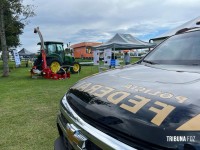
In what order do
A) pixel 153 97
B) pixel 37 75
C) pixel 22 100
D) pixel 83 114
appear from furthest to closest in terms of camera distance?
pixel 37 75, pixel 22 100, pixel 83 114, pixel 153 97

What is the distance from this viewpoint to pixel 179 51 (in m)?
2.89

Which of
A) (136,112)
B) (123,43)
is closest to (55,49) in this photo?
(123,43)

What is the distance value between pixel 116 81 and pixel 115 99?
0.37m

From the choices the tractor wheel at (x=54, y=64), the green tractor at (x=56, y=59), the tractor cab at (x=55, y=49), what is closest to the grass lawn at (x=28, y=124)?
the tractor wheel at (x=54, y=64)

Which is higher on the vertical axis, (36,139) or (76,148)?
(76,148)

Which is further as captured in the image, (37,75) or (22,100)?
(37,75)

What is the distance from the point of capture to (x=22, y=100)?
8.06 meters

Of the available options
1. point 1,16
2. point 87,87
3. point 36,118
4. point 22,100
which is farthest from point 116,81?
point 1,16

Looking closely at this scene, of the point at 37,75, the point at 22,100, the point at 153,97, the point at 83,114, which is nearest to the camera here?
the point at 153,97

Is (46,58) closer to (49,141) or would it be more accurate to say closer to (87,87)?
(49,141)

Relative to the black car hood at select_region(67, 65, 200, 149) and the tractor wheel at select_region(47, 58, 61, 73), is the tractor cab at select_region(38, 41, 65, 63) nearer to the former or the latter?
the tractor wheel at select_region(47, 58, 61, 73)

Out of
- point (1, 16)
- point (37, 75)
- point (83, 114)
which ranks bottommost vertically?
point (37, 75)

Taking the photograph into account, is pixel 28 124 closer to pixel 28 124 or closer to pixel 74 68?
pixel 28 124

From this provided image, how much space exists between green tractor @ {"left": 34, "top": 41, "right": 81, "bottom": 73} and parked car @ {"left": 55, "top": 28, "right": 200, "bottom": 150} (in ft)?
45.1
